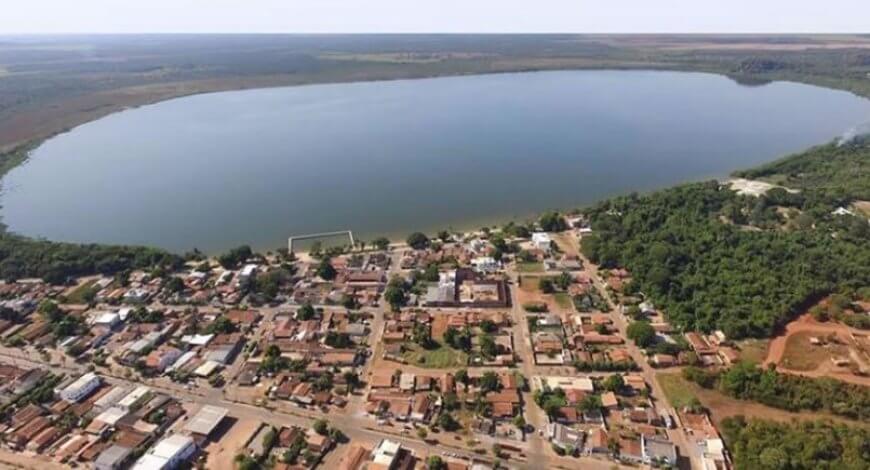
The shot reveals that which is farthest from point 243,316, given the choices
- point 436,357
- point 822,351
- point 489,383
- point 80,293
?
point 822,351

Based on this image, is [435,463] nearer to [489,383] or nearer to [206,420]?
[489,383]

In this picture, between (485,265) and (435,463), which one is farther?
(485,265)

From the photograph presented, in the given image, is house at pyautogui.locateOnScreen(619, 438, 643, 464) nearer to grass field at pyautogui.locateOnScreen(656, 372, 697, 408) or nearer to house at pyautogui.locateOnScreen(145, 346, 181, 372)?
grass field at pyautogui.locateOnScreen(656, 372, 697, 408)

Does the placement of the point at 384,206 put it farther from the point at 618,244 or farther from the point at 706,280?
the point at 706,280

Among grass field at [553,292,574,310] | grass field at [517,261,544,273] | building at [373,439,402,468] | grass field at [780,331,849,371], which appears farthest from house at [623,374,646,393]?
grass field at [517,261,544,273]

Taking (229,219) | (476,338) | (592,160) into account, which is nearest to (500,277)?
(476,338)

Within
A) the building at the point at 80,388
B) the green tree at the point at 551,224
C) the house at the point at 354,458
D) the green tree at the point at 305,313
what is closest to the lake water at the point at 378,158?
the green tree at the point at 551,224
